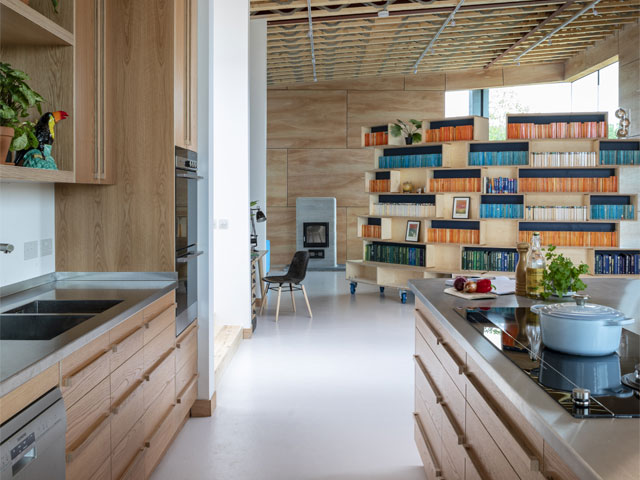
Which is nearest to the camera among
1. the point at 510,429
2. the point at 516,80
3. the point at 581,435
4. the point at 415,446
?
the point at 581,435

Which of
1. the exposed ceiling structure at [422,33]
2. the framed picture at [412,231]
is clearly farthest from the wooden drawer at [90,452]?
the framed picture at [412,231]

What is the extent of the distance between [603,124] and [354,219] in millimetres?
6536

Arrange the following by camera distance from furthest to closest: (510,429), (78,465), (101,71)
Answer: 1. (101,71)
2. (78,465)
3. (510,429)

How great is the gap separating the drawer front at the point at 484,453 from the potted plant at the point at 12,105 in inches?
81.0

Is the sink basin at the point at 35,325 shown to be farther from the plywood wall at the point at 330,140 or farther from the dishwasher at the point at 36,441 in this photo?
the plywood wall at the point at 330,140

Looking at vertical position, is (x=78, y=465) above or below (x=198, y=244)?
below

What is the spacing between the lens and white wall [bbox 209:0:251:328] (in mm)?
6727

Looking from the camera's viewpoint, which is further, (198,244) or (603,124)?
(603,124)

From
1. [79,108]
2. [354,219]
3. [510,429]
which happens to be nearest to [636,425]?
[510,429]

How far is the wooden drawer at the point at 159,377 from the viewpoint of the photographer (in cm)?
306

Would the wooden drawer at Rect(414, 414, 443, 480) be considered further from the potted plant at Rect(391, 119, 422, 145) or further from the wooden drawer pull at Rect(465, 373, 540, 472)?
the potted plant at Rect(391, 119, 422, 145)

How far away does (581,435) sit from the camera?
1.25m

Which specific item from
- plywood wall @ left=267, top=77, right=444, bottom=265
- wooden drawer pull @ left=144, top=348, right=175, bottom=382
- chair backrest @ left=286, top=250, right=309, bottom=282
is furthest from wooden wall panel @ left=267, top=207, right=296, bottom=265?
wooden drawer pull @ left=144, top=348, right=175, bottom=382

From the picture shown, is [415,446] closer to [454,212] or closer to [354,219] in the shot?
[454,212]
